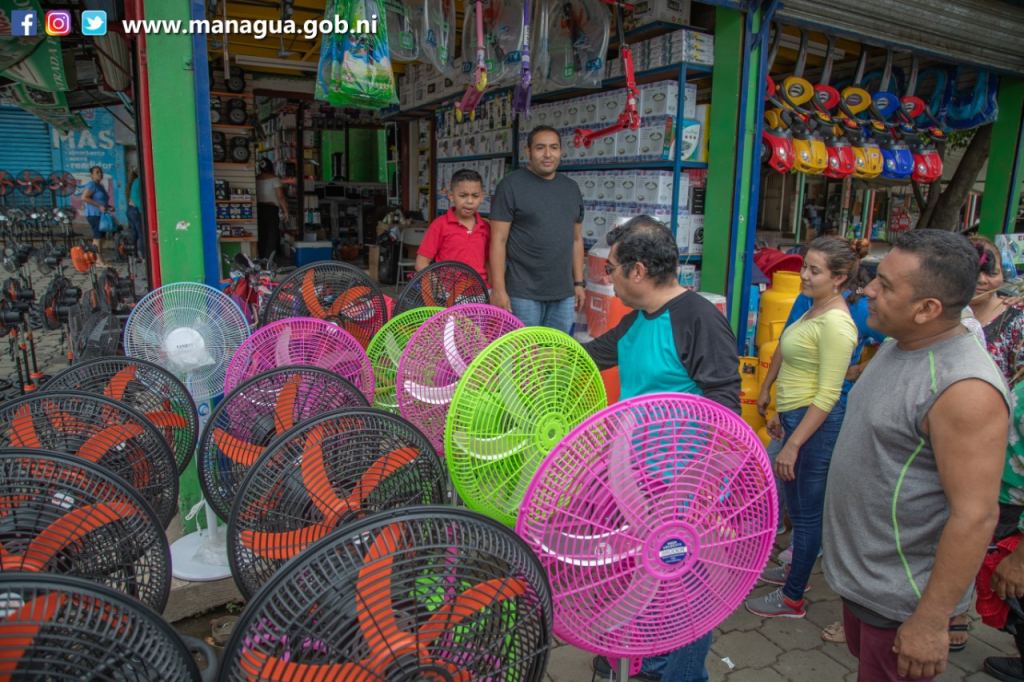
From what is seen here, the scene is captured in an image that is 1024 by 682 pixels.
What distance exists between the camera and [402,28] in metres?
4.18

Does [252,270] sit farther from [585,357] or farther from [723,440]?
[723,440]

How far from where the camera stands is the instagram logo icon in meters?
4.93

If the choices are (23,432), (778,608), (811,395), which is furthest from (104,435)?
(778,608)

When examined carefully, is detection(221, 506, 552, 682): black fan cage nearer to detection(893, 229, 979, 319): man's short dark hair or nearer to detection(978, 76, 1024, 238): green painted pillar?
detection(893, 229, 979, 319): man's short dark hair

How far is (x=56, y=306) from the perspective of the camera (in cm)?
545

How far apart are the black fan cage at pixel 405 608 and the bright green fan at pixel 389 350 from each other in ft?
5.39

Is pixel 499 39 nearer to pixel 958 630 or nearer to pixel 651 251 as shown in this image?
pixel 651 251

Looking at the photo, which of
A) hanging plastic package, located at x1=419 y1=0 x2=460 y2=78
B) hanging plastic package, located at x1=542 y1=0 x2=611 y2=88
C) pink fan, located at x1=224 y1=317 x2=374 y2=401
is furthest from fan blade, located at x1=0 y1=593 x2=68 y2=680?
hanging plastic package, located at x1=542 y1=0 x2=611 y2=88

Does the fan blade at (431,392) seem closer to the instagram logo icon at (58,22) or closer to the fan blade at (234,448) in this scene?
the fan blade at (234,448)

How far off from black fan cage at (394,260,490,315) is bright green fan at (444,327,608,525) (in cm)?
142

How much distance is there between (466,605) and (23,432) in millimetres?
1604

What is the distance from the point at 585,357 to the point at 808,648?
5.67 ft

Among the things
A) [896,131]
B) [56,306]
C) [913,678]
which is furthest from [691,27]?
[56,306]

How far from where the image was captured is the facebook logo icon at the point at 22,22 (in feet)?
15.3
